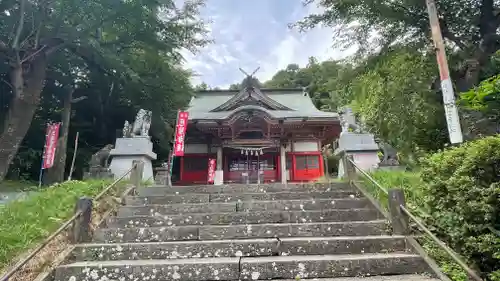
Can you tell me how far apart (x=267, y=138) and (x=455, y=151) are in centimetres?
1046

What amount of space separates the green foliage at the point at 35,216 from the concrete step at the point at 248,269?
77 centimetres

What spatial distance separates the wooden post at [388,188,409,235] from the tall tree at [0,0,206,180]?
372 inches

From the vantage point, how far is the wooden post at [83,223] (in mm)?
3963

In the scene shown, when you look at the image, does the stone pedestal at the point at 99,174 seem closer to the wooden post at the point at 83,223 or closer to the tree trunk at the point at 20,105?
the wooden post at the point at 83,223

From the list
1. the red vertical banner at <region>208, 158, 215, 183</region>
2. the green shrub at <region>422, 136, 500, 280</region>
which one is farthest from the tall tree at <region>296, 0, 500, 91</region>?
the red vertical banner at <region>208, 158, 215, 183</region>

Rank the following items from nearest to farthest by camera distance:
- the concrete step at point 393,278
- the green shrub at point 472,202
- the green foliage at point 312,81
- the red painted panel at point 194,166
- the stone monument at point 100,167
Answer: the green shrub at point 472,202 → the concrete step at point 393,278 → the stone monument at point 100,167 → the red painted panel at point 194,166 → the green foliage at point 312,81

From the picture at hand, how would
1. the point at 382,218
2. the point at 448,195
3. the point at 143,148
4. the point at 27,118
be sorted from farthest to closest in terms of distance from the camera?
the point at 27,118
the point at 143,148
the point at 382,218
the point at 448,195

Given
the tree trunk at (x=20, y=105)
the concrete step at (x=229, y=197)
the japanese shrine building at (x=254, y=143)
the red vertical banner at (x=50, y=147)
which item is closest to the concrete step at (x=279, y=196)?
the concrete step at (x=229, y=197)

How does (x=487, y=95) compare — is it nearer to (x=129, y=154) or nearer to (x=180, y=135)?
(x=129, y=154)

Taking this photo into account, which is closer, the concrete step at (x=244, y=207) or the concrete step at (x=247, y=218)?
the concrete step at (x=247, y=218)

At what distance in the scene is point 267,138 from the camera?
14.0 meters

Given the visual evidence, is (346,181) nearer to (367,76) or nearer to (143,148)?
(143,148)

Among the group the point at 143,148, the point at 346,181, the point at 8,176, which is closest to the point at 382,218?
the point at 346,181

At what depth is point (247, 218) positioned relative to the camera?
4555 mm
